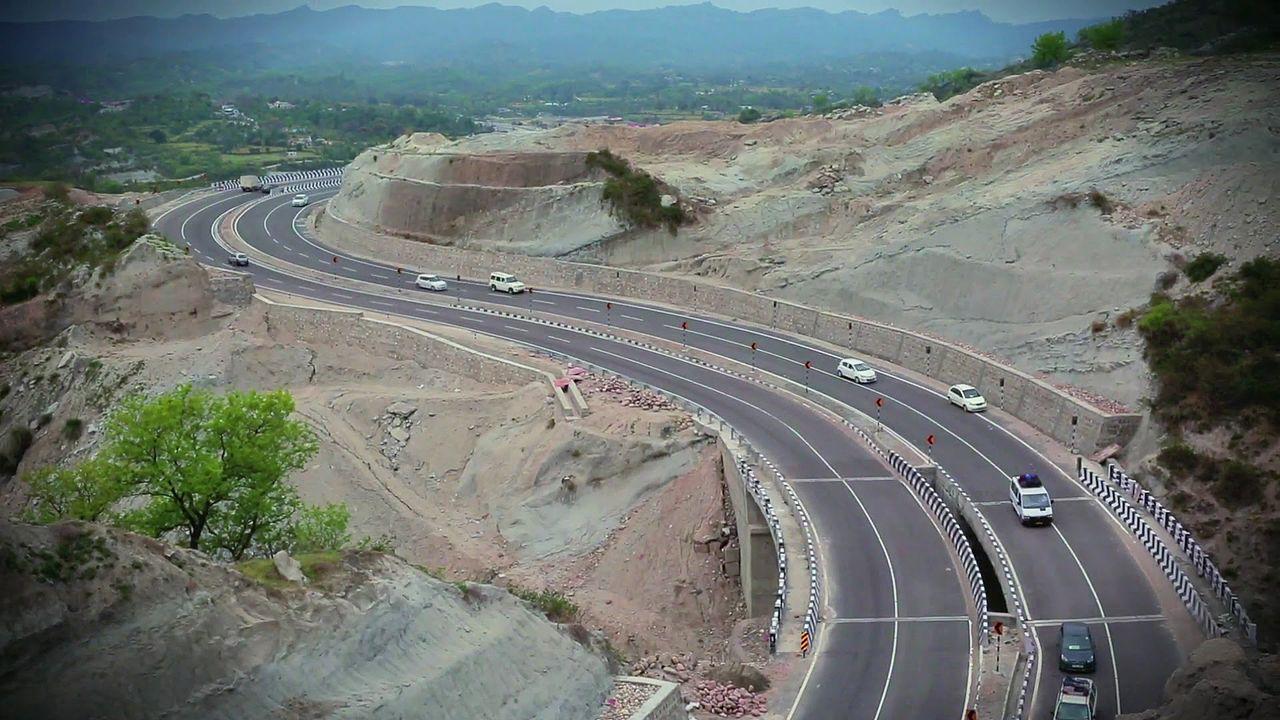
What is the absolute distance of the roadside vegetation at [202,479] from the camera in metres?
29.4

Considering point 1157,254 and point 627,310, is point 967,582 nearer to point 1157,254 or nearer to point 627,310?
point 1157,254

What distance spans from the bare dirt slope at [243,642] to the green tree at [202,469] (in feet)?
23.4

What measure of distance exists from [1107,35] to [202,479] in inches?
3370

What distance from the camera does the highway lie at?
27.6 metres

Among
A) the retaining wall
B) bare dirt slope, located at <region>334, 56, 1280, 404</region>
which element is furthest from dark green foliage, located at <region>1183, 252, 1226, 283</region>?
the retaining wall

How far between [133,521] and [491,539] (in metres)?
16.8

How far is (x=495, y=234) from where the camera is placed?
7375 centimetres

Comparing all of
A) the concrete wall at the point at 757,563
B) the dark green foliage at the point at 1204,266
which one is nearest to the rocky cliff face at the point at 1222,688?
the concrete wall at the point at 757,563

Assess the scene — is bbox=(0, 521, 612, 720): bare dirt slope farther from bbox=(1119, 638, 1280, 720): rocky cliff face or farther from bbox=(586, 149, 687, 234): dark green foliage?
bbox=(586, 149, 687, 234): dark green foliage

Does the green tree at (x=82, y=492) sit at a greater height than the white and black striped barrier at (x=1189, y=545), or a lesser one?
greater

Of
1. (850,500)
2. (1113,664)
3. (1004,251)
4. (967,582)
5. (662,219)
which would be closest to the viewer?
(1113,664)

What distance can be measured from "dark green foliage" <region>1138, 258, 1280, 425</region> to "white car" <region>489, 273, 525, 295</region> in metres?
31.7

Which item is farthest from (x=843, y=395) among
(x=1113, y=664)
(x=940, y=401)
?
(x=1113, y=664)

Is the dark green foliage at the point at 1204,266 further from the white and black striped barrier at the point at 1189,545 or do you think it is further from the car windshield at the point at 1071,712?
the car windshield at the point at 1071,712
